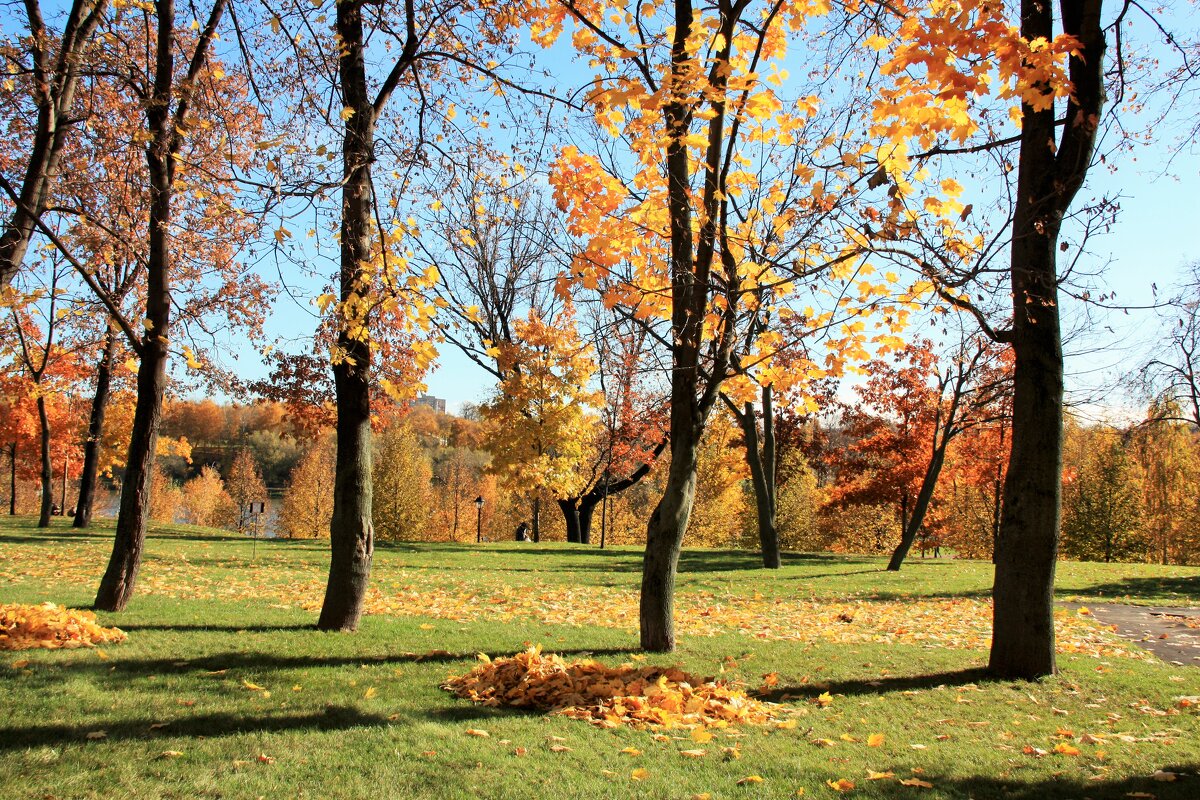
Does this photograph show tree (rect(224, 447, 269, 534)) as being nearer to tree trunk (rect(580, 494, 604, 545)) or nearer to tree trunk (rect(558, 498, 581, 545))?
tree trunk (rect(580, 494, 604, 545))

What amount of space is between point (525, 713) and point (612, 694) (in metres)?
0.64

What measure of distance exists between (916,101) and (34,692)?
6817 millimetres

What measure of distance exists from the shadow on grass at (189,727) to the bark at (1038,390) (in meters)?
5.56

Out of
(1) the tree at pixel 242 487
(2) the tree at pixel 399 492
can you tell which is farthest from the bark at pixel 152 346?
(1) the tree at pixel 242 487

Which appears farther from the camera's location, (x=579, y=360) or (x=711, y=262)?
(x=579, y=360)

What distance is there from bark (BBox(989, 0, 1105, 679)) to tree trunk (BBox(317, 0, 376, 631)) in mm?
6212

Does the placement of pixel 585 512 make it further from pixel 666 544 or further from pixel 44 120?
pixel 44 120

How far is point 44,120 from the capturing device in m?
7.31

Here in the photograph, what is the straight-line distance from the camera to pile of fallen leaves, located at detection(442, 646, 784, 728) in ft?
17.4

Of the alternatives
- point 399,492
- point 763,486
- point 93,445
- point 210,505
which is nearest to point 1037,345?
point 763,486

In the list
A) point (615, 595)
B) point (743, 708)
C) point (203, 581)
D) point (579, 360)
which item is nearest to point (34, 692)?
point (743, 708)

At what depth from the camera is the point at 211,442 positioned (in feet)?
285

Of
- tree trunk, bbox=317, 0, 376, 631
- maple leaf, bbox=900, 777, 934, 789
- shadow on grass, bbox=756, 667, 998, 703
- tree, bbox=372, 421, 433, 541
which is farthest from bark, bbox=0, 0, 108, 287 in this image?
tree, bbox=372, 421, 433, 541

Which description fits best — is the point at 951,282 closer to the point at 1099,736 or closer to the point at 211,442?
the point at 1099,736
